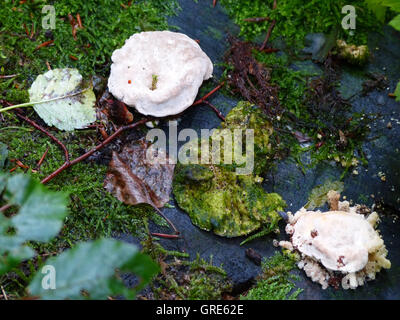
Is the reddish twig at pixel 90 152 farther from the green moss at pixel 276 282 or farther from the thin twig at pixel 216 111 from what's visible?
the green moss at pixel 276 282

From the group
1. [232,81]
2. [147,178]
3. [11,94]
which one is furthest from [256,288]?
[11,94]

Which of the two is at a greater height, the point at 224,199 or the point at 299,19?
the point at 299,19

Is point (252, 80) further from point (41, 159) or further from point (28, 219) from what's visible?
point (28, 219)

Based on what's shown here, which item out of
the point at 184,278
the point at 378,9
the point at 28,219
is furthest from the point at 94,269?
the point at 378,9

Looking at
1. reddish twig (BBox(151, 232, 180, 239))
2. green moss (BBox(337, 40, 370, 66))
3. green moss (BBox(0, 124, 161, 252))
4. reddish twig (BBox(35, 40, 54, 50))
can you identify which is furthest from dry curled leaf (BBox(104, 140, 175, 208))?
green moss (BBox(337, 40, 370, 66))
